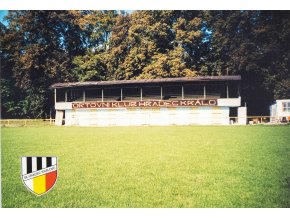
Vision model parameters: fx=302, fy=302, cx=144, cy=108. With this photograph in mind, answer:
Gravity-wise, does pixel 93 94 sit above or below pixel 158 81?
below

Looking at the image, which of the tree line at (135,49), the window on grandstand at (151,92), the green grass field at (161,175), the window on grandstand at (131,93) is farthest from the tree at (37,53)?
the window on grandstand at (151,92)

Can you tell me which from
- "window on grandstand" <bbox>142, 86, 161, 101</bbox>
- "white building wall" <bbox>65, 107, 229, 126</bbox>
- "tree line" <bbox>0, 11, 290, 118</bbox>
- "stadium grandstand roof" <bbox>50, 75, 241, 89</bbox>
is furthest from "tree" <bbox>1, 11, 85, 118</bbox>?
"window on grandstand" <bbox>142, 86, 161, 101</bbox>

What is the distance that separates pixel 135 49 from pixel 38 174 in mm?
7796

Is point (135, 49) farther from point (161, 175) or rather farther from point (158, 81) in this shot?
point (161, 175)

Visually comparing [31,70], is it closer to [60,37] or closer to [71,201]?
[60,37]

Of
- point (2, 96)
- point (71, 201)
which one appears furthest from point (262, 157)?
point (2, 96)

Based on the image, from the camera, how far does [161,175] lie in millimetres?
5551

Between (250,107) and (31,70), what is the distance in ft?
27.7

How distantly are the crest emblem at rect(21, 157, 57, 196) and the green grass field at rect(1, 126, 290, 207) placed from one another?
12 centimetres

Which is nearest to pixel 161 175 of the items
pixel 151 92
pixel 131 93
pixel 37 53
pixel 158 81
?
pixel 37 53

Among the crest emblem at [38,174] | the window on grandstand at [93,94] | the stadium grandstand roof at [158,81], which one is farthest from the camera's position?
the window on grandstand at [93,94]

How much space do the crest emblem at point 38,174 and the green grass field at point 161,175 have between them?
0.12m

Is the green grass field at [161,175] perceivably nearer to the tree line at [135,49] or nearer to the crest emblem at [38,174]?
the crest emblem at [38,174]

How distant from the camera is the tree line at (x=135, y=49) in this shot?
20.7ft
